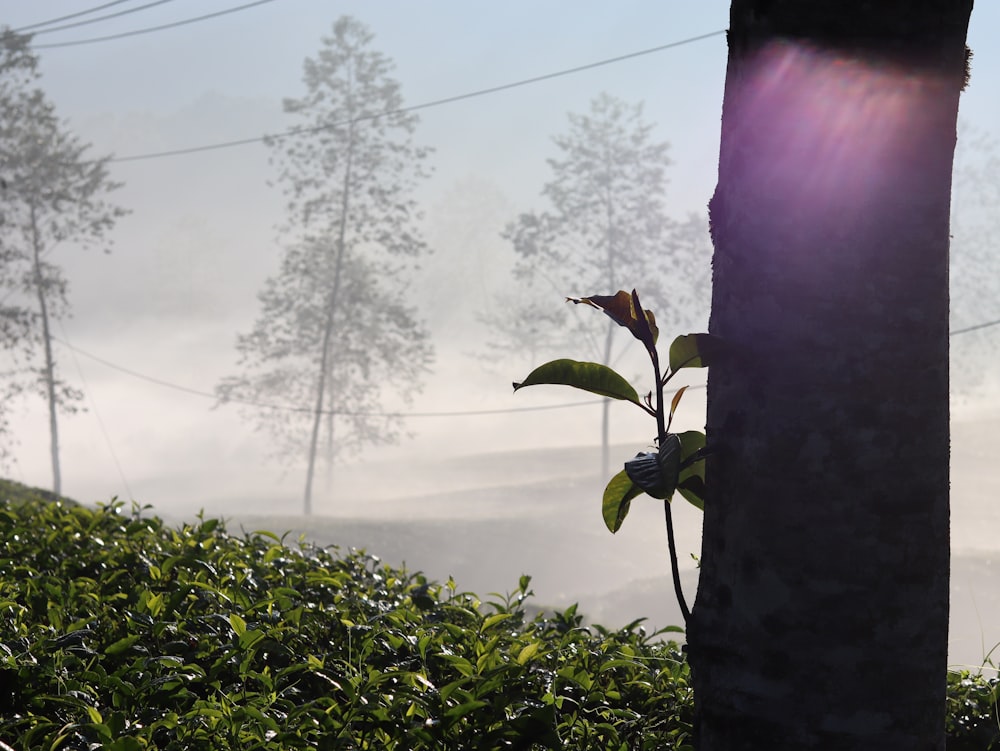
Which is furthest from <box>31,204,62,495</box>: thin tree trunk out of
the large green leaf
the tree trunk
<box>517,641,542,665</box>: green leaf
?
the tree trunk

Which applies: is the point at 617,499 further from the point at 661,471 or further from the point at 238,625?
the point at 238,625

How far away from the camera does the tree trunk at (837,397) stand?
1.48 metres

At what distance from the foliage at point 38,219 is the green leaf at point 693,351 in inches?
1087

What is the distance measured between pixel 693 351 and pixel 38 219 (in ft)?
96.5

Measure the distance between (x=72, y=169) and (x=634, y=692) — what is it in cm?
2863

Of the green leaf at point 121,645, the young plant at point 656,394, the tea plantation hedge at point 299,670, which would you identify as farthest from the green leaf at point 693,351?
the green leaf at point 121,645

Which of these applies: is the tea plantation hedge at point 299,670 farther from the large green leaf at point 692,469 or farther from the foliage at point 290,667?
the large green leaf at point 692,469

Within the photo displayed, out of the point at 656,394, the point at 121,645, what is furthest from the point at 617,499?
the point at 121,645

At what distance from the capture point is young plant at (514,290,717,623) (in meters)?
1.65

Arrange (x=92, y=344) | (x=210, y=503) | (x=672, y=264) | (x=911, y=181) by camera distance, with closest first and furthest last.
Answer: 1. (x=911, y=181)
2. (x=672, y=264)
3. (x=210, y=503)
4. (x=92, y=344)

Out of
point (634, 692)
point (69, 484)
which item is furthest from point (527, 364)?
point (634, 692)

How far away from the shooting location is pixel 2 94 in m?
26.3

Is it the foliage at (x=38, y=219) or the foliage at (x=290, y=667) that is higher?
the foliage at (x=38, y=219)

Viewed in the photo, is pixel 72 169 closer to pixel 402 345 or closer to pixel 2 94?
pixel 2 94
